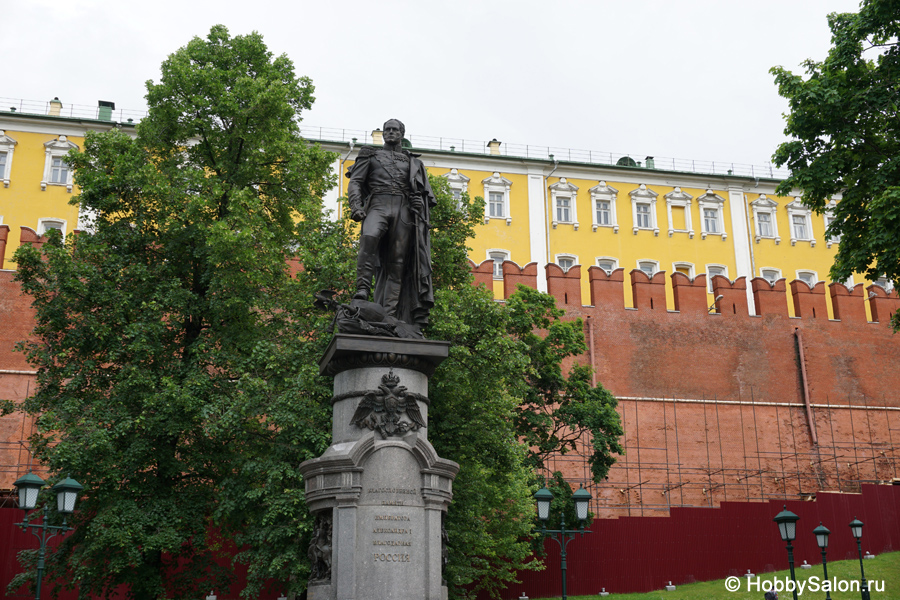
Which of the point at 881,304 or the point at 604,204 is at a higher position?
the point at 604,204

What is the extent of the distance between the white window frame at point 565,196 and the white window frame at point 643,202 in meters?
2.76

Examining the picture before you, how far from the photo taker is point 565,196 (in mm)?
40781

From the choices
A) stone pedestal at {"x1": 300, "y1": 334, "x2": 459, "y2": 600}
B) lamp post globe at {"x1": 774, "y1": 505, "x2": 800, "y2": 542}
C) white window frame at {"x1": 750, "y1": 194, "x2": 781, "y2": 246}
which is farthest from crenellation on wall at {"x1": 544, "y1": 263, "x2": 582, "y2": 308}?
stone pedestal at {"x1": 300, "y1": 334, "x2": 459, "y2": 600}

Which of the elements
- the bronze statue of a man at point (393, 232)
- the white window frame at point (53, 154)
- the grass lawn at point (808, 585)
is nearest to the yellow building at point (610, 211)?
the white window frame at point (53, 154)

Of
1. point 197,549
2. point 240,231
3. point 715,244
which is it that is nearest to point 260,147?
point 240,231

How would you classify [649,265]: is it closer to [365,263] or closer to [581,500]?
Result: [581,500]

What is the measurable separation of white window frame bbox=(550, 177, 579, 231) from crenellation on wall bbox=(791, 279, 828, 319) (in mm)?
9881

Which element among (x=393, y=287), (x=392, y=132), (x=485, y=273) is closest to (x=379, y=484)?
(x=393, y=287)

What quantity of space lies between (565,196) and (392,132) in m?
32.5

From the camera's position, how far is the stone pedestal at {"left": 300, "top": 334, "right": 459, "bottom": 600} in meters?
7.55

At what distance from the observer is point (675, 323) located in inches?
1280

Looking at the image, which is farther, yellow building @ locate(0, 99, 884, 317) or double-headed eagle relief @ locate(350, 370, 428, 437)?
yellow building @ locate(0, 99, 884, 317)

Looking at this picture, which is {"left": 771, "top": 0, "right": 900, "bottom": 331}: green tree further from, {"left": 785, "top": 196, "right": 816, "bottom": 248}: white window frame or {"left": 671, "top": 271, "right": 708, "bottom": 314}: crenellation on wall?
{"left": 785, "top": 196, "right": 816, "bottom": 248}: white window frame

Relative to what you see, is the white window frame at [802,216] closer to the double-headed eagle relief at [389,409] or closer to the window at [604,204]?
the window at [604,204]
